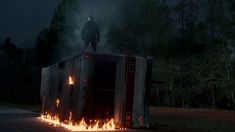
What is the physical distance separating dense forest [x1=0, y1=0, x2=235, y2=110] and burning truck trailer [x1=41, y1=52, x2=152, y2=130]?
16.1 metres

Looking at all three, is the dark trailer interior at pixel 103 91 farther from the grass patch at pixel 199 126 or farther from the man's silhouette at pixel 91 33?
the man's silhouette at pixel 91 33

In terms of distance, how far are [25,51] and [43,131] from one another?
7193cm

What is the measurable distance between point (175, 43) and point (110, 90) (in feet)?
84.2

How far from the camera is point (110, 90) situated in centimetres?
1630

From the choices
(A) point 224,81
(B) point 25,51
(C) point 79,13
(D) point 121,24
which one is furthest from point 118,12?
(B) point 25,51

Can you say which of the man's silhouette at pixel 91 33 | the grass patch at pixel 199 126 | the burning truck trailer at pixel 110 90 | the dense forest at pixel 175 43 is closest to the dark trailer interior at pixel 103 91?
the burning truck trailer at pixel 110 90

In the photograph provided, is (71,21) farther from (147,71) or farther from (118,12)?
(147,71)

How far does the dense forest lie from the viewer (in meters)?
33.1

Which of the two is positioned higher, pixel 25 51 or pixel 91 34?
pixel 25 51

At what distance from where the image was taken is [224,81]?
3212cm

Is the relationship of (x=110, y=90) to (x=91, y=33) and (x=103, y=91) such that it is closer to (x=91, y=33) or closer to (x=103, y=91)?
(x=103, y=91)

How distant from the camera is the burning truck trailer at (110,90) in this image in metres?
15.9

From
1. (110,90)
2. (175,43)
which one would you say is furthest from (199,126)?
(175,43)

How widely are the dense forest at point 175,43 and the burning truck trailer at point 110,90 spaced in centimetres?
1611
